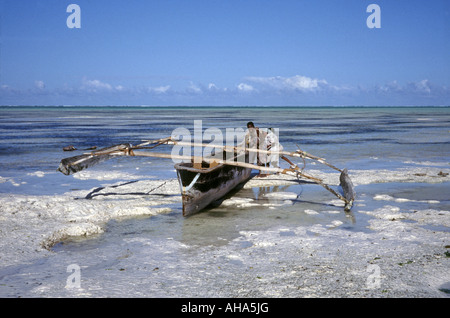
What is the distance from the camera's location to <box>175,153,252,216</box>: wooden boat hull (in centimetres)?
786

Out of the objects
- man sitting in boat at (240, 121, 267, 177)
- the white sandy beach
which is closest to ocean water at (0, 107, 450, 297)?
the white sandy beach

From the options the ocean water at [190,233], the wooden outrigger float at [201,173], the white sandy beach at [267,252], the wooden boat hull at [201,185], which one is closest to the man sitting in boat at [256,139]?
the ocean water at [190,233]

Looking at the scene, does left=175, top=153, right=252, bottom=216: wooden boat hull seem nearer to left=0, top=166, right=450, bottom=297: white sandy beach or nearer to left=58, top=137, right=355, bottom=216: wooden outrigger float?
left=58, top=137, right=355, bottom=216: wooden outrigger float

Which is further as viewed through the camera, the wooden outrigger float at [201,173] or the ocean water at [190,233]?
the wooden outrigger float at [201,173]

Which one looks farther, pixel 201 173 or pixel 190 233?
pixel 201 173

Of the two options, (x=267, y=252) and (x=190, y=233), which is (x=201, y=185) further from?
(x=267, y=252)

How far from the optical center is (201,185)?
822 cm

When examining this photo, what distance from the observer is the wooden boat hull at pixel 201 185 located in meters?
7.86

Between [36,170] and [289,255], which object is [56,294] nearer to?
[289,255]

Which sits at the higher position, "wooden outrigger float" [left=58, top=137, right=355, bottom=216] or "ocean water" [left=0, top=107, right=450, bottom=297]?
"wooden outrigger float" [left=58, top=137, right=355, bottom=216]

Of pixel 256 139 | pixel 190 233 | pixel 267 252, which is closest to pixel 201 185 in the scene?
pixel 190 233

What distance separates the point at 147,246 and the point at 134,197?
350 cm

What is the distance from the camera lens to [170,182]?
11.5 m

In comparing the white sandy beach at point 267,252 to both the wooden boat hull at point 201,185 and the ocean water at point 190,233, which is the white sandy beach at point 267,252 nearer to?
the ocean water at point 190,233
